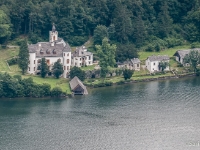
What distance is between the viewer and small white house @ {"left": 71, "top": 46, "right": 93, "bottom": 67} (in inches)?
5753

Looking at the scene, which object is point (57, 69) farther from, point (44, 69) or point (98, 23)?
point (98, 23)

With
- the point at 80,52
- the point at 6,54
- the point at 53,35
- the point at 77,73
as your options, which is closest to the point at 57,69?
the point at 77,73

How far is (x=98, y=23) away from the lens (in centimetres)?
15900

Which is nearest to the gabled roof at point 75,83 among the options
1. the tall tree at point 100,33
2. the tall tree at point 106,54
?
the tall tree at point 106,54

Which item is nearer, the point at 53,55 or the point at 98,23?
the point at 53,55

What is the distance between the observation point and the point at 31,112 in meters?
124

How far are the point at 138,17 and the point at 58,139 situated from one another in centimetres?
5507

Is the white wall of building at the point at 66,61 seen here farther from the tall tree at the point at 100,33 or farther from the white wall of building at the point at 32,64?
the tall tree at the point at 100,33

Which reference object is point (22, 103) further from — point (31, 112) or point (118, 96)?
point (118, 96)

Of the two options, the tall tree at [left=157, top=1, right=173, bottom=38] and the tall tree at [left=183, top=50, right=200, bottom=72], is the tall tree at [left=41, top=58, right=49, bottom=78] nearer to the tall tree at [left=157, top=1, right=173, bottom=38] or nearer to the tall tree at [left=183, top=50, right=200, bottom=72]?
the tall tree at [left=183, top=50, right=200, bottom=72]

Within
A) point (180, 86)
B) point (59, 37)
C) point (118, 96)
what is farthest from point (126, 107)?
point (59, 37)

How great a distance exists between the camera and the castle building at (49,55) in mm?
142125

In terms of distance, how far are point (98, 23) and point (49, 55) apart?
19304mm

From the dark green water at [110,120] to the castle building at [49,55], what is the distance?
31.9 ft
